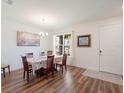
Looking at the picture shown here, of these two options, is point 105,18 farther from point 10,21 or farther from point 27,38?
point 10,21

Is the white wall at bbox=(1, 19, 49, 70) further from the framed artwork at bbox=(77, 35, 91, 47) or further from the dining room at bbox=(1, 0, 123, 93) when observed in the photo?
the framed artwork at bbox=(77, 35, 91, 47)

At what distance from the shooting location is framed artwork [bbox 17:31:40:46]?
479cm

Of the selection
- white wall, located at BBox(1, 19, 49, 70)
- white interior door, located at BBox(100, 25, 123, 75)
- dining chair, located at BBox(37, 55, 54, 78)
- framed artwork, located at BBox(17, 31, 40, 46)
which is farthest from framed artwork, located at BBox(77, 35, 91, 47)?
white wall, located at BBox(1, 19, 49, 70)

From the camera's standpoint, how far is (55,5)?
308 centimetres

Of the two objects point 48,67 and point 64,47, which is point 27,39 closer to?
point 64,47

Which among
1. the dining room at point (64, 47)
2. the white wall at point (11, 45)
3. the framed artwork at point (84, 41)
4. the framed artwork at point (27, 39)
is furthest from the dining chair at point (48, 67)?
the framed artwork at point (84, 41)

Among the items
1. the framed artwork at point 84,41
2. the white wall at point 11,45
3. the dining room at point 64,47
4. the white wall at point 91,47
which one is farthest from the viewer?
the framed artwork at point 84,41

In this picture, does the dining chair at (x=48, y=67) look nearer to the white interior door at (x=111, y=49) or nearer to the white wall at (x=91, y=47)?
the white wall at (x=91, y=47)

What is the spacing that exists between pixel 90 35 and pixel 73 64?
6.44ft

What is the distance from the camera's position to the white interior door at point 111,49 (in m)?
3.92

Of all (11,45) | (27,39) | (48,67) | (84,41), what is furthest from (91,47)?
(11,45)

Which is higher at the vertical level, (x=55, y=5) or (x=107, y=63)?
(x=55, y=5)

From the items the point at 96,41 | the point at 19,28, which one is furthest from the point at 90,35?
the point at 19,28

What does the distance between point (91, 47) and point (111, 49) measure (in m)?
0.96
